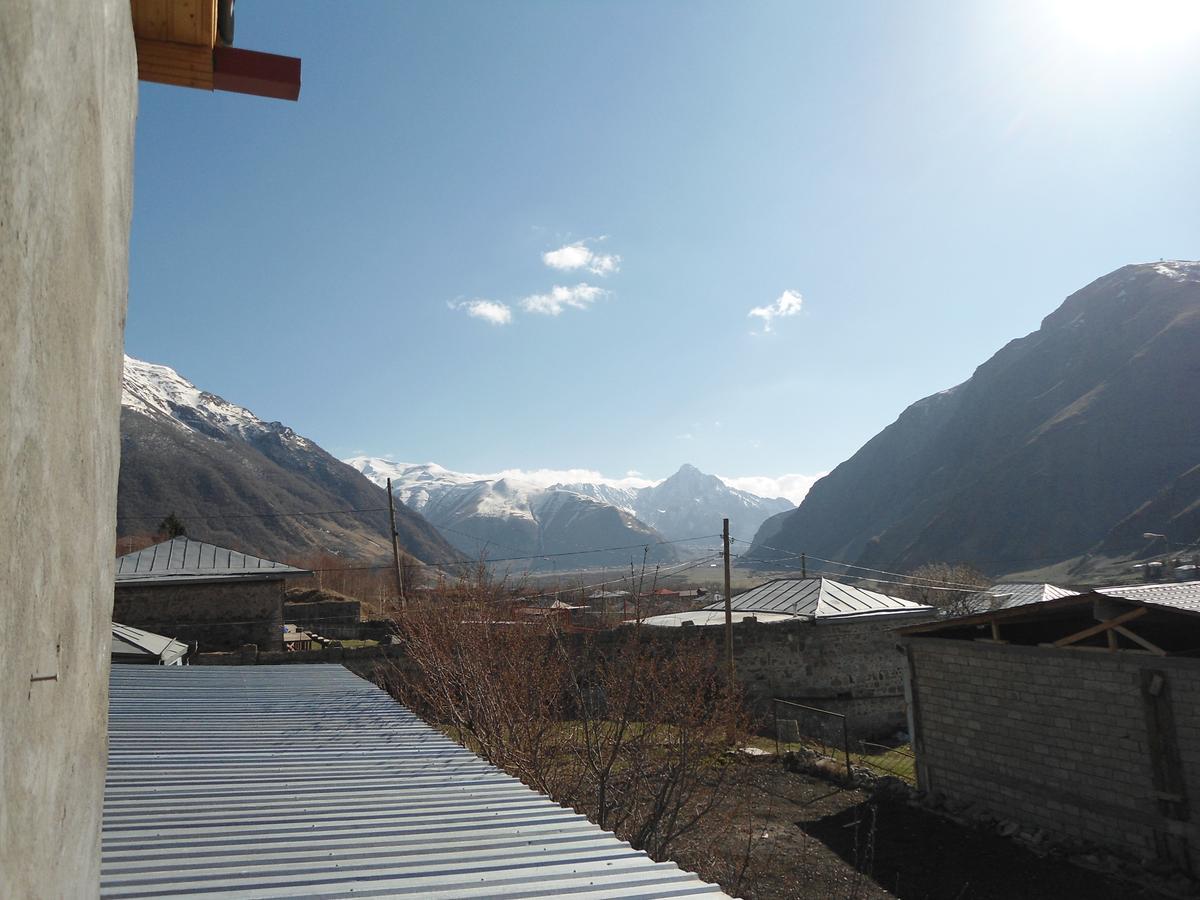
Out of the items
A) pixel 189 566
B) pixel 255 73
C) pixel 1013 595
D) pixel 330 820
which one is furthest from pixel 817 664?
pixel 255 73

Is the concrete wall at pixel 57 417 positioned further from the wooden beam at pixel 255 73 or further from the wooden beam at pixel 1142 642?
the wooden beam at pixel 1142 642

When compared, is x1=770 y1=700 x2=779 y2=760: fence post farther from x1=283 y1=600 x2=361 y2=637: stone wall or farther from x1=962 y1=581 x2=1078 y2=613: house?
x1=283 y1=600 x2=361 y2=637: stone wall

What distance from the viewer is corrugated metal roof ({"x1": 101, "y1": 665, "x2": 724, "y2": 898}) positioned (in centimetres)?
349

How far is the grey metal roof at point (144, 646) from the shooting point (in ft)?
48.9

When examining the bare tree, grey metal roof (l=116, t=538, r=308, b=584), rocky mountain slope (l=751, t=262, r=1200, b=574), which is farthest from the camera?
rocky mountain slope (l=751, t=262, r=1200, b=574)

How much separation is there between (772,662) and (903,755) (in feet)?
14.9

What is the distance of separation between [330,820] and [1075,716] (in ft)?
39.5

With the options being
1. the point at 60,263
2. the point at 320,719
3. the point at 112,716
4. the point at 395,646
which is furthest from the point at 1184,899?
the point at 395,646

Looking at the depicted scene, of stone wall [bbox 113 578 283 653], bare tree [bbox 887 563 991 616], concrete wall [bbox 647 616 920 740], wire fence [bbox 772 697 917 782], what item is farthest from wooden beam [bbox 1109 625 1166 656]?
bare tree [bbox 887 563 991 616]

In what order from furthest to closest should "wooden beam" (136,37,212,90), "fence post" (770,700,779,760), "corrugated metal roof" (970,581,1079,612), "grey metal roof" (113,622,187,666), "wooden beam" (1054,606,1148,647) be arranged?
"corrugated metal roof" (970,581,1079,612) < "fence post" (770,700,779,760) < "grey metal roof" (113,622,187,666) < "wooden beam" (1054,606,1148,647) < "wooden beam" (136,37,212,90)

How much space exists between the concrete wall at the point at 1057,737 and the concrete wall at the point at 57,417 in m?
13.0

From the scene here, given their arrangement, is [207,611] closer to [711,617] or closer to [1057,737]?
[711,617]

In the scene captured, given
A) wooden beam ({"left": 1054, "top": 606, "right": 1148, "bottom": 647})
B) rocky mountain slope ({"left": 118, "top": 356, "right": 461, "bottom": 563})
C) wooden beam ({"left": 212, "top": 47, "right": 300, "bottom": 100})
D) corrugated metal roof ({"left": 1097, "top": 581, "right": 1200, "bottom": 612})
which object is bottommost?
wooden beam ({"left": 1054, "top": 606, "right": 1148, "bottom": 647})

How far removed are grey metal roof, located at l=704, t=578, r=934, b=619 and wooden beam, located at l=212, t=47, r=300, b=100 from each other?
2335 cm
